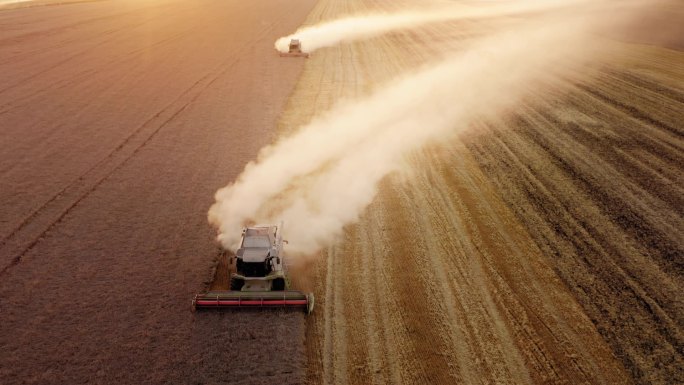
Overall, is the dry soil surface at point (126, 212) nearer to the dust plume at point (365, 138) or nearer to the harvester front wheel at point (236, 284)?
the harvester front wheel at point (236, 284)

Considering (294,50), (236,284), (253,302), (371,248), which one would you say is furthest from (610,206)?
(294,50)

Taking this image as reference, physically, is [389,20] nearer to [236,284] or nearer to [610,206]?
[610,206]

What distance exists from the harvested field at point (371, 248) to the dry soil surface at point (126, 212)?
53 millimetres

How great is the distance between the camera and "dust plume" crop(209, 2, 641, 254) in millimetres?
11633

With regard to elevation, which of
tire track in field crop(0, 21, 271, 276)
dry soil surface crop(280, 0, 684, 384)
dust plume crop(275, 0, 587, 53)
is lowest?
dry soil surface crop(280, 0, 684, 384)

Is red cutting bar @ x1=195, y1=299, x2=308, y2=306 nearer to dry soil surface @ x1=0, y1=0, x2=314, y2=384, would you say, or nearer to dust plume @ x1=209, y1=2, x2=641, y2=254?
dry soil surface @ x1=0, y1=0, x2=314, y2=384

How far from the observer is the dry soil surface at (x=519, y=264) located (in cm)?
776

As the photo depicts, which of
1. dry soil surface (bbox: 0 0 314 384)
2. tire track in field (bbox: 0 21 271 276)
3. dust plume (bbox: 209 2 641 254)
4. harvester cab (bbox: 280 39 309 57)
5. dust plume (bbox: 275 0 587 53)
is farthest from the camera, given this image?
dust plume (bbox: 275 0 587 53)

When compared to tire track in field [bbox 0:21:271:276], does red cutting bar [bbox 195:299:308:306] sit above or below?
below

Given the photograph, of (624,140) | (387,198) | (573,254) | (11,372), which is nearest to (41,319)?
(11,372)

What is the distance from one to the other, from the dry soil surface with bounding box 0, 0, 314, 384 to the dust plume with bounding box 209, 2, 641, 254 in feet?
3.80

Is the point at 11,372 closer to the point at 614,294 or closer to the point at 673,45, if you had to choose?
the point at 614,294

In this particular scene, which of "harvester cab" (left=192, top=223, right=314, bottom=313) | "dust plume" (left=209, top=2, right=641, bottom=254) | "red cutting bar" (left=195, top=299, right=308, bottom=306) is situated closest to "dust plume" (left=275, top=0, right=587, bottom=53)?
"dust plume" (left=209, top=2, right=641, bottom=254)

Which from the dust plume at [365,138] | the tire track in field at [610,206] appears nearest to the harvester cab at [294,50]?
the dust plume at [365,138]
